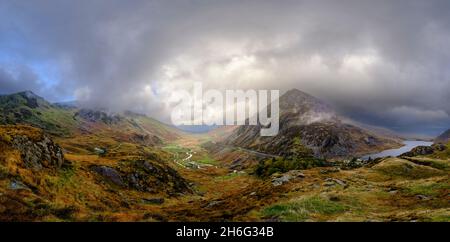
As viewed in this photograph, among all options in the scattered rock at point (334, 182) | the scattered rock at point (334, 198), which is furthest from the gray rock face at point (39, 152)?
the scattered rock at point (334, 182)

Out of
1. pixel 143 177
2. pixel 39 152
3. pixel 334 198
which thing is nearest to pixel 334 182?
pixel 334 198

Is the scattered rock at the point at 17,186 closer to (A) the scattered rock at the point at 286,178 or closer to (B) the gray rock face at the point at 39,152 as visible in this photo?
(B) the gray rock face at the point at 39,152

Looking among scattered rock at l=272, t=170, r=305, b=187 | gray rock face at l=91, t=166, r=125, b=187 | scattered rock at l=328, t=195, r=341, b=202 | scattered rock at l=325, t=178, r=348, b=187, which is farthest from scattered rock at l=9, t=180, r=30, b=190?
scattered rock at l=325, t=178, r=348, b=187

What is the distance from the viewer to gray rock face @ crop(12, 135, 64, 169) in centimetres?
5184

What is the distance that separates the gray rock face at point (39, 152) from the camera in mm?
51844

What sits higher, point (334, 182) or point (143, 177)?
point (334, 182)

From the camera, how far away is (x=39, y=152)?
180ft

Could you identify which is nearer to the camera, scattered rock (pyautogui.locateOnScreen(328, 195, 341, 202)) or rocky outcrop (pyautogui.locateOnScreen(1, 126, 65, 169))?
scattered rock (pyautogui.locateOnScreen(328, 195, 341, 202))

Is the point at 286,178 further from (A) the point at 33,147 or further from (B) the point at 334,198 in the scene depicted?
(A) the point at 33,147

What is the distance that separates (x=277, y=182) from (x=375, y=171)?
26.6 metres

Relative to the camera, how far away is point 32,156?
173ft

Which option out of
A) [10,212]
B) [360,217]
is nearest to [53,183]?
[10,212]

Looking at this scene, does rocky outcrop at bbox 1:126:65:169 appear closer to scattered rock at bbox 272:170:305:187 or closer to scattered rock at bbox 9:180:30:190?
scattered rock at bbox 9:180:30:190
